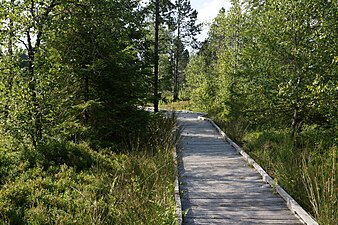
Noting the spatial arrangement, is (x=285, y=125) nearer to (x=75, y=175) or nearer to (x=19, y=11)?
(x=75, y=175)

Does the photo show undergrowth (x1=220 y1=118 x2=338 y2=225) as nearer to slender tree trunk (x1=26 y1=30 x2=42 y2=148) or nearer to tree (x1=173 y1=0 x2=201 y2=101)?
slender tree trunk (x1=26 y1=30 x2=42 y2=148)

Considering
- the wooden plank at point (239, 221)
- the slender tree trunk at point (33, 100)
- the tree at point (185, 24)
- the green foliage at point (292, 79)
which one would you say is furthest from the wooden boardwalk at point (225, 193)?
the tree at point (185, 24)

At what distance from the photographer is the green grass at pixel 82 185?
167 inches

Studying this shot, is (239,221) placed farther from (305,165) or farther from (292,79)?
(292,79)

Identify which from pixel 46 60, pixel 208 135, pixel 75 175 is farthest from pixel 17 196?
pixel 208 135

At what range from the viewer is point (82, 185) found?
582 centimetres

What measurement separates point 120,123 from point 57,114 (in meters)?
1.80

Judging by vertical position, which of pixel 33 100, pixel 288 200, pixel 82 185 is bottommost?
pixel 82 185

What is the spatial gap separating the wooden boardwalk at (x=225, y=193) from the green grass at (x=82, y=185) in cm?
40

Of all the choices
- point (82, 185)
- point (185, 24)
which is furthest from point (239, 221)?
point (185, 24)

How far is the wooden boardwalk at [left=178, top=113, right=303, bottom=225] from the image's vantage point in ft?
13.8

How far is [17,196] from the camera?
521cm

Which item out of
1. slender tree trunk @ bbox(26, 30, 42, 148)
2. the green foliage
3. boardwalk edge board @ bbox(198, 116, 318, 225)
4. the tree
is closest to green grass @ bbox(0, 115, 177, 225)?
slender tree trunk @ bbox(26, 30, 42, 148)

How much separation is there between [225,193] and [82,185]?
271cm
